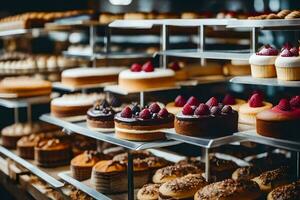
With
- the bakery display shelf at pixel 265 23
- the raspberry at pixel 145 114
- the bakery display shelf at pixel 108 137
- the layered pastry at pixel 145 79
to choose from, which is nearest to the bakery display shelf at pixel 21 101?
the bakery display shelf at pixel 108 137

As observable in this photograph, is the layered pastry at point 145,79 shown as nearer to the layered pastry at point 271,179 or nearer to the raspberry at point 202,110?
the raspberry at point 202,110

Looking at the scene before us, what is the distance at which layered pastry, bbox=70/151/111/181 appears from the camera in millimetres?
4512

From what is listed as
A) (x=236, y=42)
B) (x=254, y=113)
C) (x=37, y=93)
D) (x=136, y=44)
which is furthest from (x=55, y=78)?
(x=254, y=113)

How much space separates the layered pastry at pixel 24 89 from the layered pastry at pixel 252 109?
258 centimetres

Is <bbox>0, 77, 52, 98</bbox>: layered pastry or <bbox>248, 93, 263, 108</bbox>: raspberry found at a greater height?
<bbox>248, 93, 263, 108</bbox>: raspberry

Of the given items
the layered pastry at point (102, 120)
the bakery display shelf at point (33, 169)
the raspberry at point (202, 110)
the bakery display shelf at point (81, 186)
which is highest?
the raspberry at point (202, 110)

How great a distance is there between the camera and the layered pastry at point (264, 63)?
3.42 meters

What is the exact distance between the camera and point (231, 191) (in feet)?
11.0

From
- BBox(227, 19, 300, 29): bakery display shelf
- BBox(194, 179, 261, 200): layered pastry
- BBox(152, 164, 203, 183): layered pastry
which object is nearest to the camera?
BBox(227, 19, 300, 29): bakery display shelf

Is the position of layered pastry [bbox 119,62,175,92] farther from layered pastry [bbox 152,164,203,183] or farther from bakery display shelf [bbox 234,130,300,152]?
bakery display shelf [bbox 234,130,300,152]

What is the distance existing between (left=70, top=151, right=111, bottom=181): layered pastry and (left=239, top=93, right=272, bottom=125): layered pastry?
143 centimetres

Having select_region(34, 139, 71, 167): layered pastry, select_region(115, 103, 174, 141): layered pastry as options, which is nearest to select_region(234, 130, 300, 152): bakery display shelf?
select_region(115, 103, 174, 141): layered pastry

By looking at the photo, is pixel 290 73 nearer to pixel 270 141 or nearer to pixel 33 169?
pixel 270 141

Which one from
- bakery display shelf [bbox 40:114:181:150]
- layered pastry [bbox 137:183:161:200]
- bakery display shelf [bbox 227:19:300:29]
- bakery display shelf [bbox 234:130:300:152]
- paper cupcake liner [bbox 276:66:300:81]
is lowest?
layered pastry [bbox 137:183:161:200]
